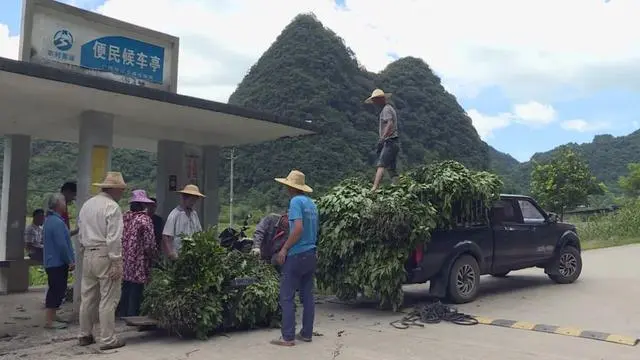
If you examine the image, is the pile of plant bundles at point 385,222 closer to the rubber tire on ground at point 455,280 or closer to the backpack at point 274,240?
the rubber tire on ground at point 455,280

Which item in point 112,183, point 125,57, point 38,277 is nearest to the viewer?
point 112,183

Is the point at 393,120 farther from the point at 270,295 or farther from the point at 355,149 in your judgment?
the point at 355,149

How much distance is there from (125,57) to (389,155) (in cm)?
408

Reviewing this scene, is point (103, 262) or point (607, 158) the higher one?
point (607, 158)

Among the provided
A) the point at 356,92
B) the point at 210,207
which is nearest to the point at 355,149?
the point at 356,92

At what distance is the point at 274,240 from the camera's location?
774cm

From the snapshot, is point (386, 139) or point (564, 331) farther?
point (386, 139)

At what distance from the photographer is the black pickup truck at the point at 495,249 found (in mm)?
8641

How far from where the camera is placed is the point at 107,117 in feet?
26.6

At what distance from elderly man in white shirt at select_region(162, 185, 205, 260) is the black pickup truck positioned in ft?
10.1

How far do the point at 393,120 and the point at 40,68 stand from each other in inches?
200

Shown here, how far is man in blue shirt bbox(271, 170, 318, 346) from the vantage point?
20.8 ft

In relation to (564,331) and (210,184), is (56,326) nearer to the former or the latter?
(210,184)

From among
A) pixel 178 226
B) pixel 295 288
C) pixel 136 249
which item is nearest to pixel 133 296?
pixel 136 249
